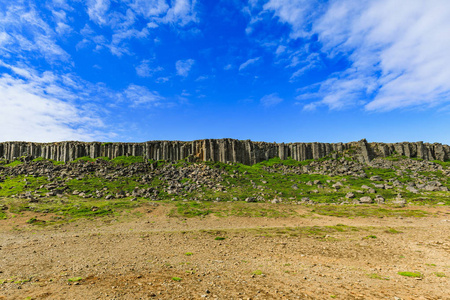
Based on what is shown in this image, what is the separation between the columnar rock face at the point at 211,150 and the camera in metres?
91.1

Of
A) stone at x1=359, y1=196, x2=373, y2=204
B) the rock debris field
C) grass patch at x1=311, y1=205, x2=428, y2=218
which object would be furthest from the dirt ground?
stone at x1=359, y1=196, x2=373, y2=204

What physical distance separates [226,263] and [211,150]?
77252 mm

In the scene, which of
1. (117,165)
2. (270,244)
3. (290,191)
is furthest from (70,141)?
(270,244)

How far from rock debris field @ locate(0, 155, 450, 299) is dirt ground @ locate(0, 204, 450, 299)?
0.32 ft

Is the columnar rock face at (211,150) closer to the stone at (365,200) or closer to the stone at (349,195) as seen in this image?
the stone at (349,195)

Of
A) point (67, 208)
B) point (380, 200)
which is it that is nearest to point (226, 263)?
point (67, 208)

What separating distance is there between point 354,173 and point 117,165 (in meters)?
87.6

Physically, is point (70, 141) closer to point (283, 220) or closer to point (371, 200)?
point (283, 220)

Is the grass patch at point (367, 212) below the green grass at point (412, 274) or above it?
below

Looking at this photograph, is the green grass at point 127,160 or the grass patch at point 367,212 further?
the green grass at point 127,160

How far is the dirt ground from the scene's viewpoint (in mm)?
10930

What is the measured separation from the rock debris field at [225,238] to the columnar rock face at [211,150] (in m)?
22.9

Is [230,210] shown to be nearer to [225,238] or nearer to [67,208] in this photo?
[225,238]

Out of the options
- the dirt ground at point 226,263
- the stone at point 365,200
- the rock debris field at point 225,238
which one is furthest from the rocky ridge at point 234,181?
the dirt ground at point 226,263
